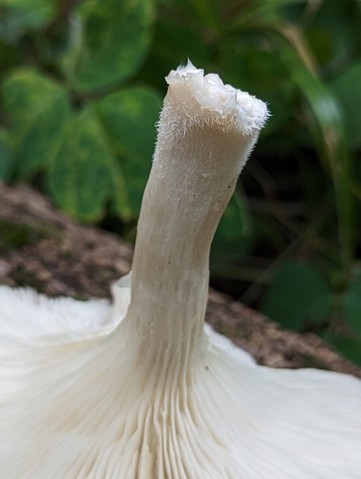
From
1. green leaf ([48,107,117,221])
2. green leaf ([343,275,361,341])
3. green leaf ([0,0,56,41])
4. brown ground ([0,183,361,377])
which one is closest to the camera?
brown ground ([0,183,361,377])

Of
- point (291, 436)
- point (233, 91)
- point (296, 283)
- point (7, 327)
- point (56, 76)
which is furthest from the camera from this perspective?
point (56, 76)

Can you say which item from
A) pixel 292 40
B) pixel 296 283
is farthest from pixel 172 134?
pixel 292 40

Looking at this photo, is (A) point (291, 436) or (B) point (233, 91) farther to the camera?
(A) point (291, 436)

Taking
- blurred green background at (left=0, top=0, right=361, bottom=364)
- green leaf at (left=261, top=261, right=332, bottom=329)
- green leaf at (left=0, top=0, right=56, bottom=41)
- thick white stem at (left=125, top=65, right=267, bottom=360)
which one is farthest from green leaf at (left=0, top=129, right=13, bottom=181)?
thick white stem at (left=125, top=65, right=267, bottom=360)

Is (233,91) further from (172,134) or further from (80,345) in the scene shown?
(80,345)

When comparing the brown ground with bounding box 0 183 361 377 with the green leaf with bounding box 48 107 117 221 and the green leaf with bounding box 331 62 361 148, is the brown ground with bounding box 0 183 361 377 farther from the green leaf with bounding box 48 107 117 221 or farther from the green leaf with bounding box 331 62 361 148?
the green leaf with bounding box 331 62 361 148

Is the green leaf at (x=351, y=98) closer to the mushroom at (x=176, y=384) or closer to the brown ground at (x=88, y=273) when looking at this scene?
the brown ground at (x=88, y=273)

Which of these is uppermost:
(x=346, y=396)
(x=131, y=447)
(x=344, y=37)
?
(x=344, y=37)
